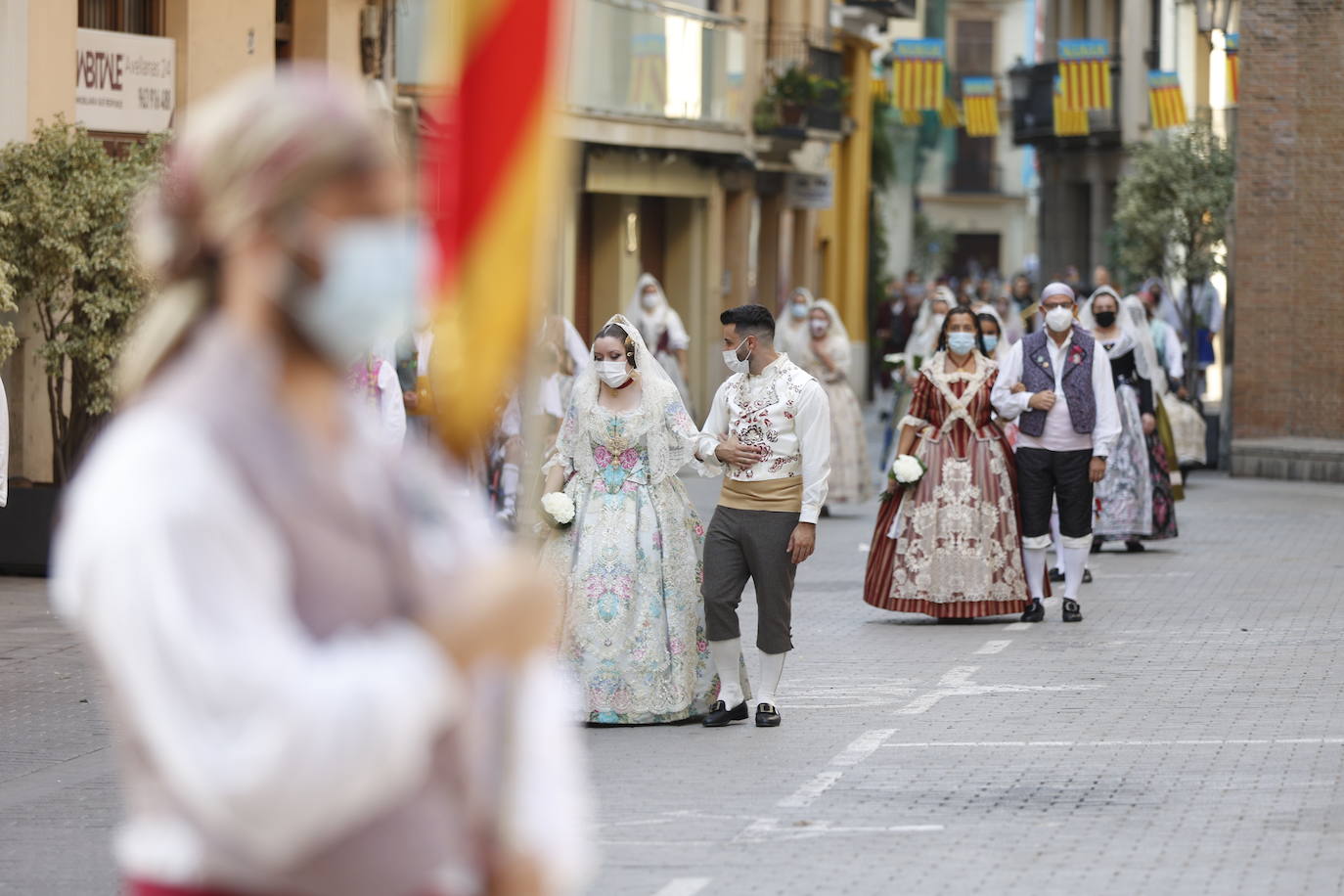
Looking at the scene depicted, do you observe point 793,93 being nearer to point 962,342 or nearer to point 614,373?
point 962,342

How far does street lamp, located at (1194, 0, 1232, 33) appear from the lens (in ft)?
90.2

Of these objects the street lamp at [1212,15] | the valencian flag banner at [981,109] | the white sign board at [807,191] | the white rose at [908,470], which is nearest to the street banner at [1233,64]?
the street lamp at [1212,15]

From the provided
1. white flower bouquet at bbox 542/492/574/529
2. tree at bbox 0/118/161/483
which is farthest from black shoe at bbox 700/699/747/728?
tree at bbox 0/118/161/483

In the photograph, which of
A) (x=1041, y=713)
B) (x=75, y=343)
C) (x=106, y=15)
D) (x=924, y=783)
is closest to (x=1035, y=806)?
(x=924, y=783)

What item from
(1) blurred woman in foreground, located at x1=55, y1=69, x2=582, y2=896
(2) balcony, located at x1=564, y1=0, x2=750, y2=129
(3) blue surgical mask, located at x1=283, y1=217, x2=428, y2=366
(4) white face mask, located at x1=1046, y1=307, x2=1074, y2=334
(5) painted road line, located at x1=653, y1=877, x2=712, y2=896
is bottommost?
(5) painted road line, located at x1=653, y1=877, x2=712, y2=896

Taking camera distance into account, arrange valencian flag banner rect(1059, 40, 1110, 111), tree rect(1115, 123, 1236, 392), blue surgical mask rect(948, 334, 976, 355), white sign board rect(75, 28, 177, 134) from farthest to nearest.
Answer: valencian flag banner rect(1059, 40, 1110, 111), tree rect(1115, 123, 1236, 392), white sign board rect(75, 28, 177, 134), blue surgical mask rect(948, 334, 976, 355)

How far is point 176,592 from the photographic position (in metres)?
2.64

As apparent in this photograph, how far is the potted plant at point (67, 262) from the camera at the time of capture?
1591 cm

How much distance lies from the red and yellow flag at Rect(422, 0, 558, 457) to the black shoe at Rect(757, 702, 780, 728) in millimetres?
7998

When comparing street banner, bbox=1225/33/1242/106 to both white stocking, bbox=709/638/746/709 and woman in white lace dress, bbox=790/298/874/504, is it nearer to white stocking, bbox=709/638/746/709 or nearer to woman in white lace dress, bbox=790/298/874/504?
woman in white lace dress, bbox=790/298/874/504

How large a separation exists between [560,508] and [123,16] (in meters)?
11.2

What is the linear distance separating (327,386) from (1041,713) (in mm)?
8379

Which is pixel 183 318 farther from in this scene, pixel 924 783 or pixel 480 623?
pixel 924 783

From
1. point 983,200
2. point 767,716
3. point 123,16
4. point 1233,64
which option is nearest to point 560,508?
point 767,716
